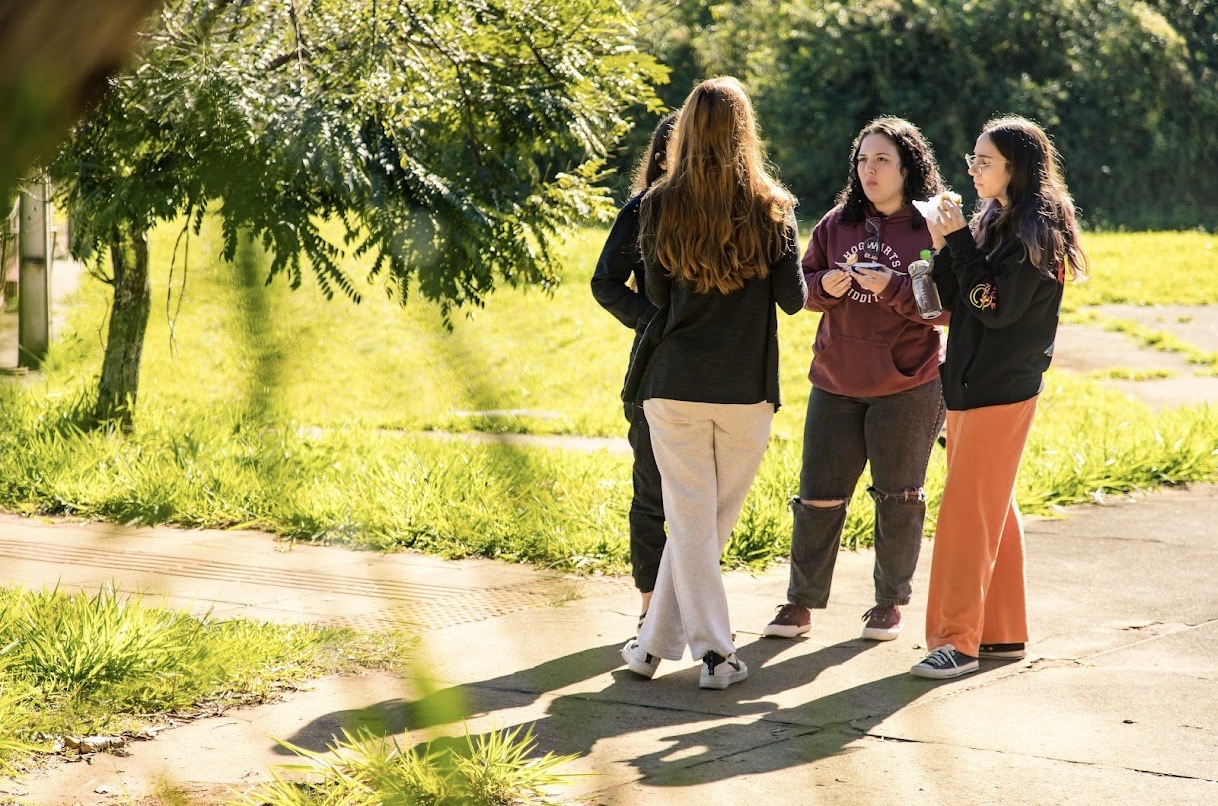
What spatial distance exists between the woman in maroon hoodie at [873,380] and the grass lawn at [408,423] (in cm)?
85

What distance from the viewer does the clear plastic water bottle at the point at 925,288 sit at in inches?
186

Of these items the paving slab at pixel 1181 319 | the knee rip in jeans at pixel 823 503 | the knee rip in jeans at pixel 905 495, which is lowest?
the knee rip in jeans at pixel 823 503

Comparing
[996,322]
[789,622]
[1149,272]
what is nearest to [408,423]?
[996,322]

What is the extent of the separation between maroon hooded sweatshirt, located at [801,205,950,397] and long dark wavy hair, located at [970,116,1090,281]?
1.16 ft

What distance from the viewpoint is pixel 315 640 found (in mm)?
4863

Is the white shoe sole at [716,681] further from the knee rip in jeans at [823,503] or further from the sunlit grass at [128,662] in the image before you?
the sunlit grass at [128,662]

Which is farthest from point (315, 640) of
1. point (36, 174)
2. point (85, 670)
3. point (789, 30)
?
point (789, 30)

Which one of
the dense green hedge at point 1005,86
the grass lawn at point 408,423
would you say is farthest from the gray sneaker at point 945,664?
the dense green hedge at point 1005,86

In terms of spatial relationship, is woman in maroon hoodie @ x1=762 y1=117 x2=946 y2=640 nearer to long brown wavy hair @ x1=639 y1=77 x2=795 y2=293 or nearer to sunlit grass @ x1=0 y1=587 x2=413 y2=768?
long brown wavy hair @ x1=639 y1=77 x2=795 y2=293

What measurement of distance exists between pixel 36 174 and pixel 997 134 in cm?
430

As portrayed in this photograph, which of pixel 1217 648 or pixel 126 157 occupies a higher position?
pixel 126 157

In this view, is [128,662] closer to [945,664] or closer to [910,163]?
[945,664]

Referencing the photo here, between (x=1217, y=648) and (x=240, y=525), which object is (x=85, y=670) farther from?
(x=1217, y=648)

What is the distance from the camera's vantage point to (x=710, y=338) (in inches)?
179
